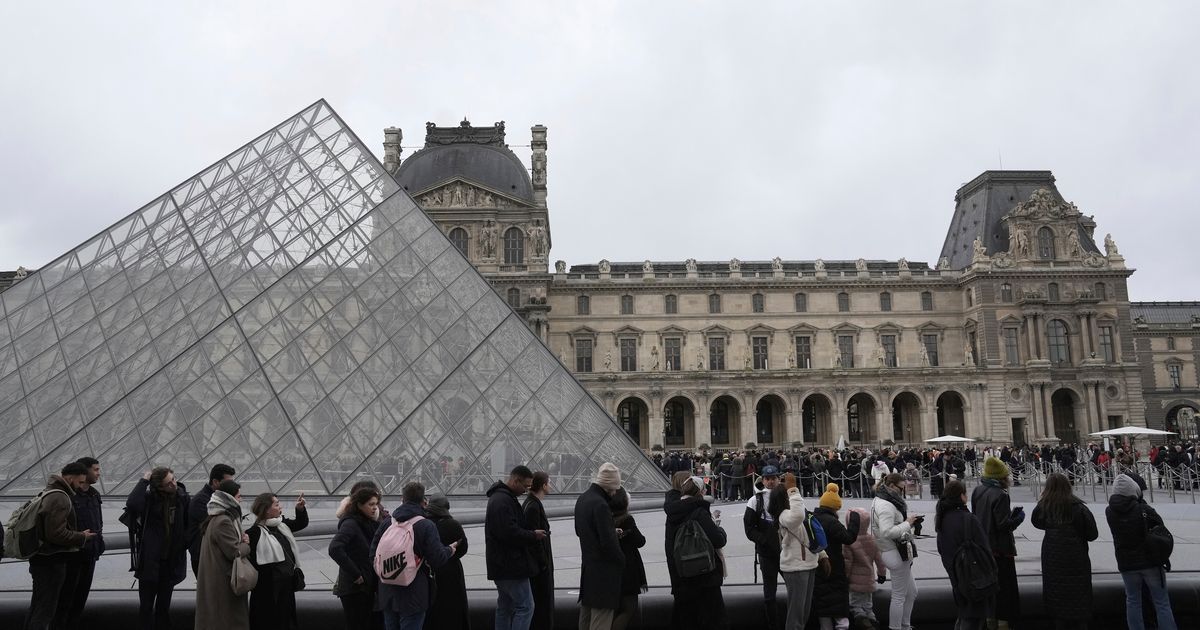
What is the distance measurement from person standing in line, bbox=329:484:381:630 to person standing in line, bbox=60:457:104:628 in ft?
5.60

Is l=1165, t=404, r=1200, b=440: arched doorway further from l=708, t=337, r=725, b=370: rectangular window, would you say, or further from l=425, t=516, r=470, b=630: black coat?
l=425, t=516, r=470, b=630: black coat

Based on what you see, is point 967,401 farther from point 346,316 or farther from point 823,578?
point 823,578

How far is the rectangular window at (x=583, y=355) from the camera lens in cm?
3950

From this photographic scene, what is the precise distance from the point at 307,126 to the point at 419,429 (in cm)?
764

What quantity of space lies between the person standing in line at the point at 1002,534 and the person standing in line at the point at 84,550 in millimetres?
5442

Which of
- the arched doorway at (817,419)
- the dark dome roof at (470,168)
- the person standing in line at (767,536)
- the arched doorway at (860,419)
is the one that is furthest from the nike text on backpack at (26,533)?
the arched doorway at (860,419)

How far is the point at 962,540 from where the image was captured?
4.88 meters

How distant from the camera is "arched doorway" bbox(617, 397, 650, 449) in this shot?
39.5 metres

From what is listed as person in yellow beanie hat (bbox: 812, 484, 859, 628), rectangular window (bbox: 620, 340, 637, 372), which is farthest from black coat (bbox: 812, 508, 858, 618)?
rectangular window (bbox: 620, 340, 637, 372)

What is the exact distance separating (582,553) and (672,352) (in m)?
35.6

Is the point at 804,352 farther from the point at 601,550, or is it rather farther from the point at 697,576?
the point at 601,550

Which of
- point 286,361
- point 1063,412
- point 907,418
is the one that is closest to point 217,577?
point 286,361

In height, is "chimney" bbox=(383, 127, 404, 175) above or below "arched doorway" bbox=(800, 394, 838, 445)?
above

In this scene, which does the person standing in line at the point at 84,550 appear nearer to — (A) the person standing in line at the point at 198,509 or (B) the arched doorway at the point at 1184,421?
(A) the person standing in line at the point at 198,509
